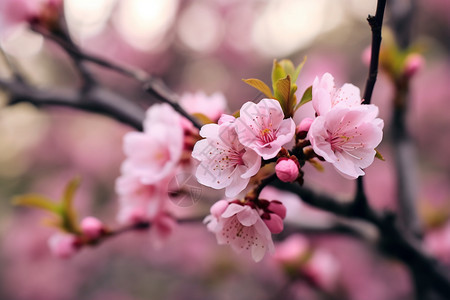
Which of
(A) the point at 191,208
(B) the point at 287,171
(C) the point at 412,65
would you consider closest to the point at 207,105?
(B) the point at 287,171

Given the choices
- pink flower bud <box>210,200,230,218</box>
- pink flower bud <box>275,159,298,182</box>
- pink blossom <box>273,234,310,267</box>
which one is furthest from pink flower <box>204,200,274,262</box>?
pink blossom <box>273,234,310,267</box>

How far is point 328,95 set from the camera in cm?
62

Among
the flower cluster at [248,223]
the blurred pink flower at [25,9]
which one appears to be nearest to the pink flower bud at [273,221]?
the flower cluster at [248,223]

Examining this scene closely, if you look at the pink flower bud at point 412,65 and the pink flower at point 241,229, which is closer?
the pink flower at point 241,229

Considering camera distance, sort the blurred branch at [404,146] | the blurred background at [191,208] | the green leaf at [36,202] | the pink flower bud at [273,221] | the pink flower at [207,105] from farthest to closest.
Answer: the blurred background at [191,208] < the blurred branch at [404,146] < the green leaf at [36,202] < the pink flower at [207,105] < the pink flower bud at [273,221]

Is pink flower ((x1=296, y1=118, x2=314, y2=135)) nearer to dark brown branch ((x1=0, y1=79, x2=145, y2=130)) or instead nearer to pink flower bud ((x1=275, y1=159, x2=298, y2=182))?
pink flower bud ((x1=275, y1=159, x2=298, y2=182))

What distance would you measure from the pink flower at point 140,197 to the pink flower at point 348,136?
50 centimetres

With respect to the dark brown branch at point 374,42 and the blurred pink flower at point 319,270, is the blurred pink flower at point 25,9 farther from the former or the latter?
the blurred pink flower at point 319,270

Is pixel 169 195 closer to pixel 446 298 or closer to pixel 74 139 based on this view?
pixel 446 298

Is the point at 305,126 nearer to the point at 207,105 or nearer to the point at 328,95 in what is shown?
the point at 328,95

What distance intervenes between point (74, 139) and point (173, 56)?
6.24 feet

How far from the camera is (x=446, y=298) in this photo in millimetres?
A: 1183

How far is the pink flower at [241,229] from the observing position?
0.65 metres

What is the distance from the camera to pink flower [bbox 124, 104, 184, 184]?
91cm
